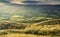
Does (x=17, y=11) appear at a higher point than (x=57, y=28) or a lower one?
higher

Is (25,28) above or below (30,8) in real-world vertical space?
below

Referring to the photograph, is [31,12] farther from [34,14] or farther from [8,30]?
[8,30]

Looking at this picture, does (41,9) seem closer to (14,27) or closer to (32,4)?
(32,4)

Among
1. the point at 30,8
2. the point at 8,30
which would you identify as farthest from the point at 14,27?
the point at 30,8

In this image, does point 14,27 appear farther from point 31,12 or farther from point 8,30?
point 31,12

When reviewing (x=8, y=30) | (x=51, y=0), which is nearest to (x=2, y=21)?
(x=8, y=30)

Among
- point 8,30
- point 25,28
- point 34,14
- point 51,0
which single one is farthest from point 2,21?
point 51,0

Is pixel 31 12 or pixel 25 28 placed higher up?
pixel 31 12

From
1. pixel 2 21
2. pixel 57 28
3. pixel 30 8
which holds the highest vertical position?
pixel 30 8
